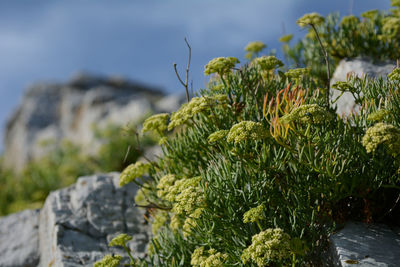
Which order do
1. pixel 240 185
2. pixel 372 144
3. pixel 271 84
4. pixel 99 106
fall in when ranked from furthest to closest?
pixel 99 106 < pixel 271 84 < pixel 240 185 < pixel 372 144

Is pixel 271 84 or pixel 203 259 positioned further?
pixel 271 84

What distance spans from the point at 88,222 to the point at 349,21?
4.81 meters

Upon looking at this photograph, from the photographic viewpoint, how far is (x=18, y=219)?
6.21 m

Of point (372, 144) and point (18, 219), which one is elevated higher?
point (18, 219)

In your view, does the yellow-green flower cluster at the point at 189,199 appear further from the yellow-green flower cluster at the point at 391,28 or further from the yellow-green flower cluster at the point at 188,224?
the yellow-green flower cluster at the point at 391,28

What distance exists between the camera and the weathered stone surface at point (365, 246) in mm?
3254

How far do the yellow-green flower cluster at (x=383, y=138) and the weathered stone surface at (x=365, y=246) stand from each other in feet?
3.28

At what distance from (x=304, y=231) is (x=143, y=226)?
268cm

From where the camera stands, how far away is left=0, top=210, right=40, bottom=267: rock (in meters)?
5.52

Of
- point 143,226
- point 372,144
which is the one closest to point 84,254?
point 143,226

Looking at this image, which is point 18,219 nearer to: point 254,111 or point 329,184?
point 254,111

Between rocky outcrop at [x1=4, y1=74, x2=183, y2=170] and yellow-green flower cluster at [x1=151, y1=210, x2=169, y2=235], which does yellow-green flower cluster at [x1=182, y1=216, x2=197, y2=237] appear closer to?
yellow-green flower cluster at [x1=151, y1=210, x2=169, y2=235]

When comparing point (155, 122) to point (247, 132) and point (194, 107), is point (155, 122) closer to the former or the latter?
point (194, 107)

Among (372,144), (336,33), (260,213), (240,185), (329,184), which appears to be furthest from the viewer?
(336,33)
